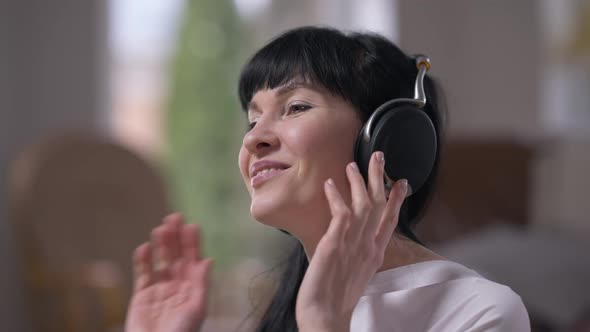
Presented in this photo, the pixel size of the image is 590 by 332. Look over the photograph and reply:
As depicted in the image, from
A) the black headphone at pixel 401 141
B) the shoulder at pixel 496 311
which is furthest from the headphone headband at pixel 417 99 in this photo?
the shoulder at pixel 496 311

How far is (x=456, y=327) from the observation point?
79 cm

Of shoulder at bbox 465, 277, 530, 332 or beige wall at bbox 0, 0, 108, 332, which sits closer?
shoulder at bbox 465, 277, 530, 332

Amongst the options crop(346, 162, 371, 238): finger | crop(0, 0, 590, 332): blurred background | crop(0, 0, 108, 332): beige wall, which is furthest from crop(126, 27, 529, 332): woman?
crop(0, 0, 108, 332): beige wall

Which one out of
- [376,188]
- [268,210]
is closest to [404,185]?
[376,188]

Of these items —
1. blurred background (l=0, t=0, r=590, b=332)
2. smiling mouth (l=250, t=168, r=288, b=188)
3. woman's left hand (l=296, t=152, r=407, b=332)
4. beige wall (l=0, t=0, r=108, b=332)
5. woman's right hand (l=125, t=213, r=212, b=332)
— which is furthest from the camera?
beige wall (l=0, t=0, r=108, b=332)

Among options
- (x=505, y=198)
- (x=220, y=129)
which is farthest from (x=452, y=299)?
(x=220, y=129)

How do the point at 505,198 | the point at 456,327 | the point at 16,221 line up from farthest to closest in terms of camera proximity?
the point at 505,198, the point at 16,221, the point at 456,327

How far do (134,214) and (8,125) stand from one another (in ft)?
1.88

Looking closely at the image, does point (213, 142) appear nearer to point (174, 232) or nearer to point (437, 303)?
point (174, 232)

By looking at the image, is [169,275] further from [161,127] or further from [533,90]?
[161,127]

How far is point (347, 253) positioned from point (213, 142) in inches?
122

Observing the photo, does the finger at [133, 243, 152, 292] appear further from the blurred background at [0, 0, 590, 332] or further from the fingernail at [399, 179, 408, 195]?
the blurred background at [0, 0, 590, 332]

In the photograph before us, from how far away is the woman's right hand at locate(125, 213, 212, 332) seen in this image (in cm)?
93

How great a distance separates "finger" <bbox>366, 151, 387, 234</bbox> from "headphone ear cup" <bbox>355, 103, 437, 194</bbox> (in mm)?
26
